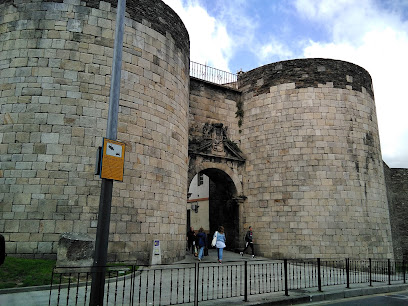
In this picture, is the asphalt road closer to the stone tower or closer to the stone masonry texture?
the stone masonry texture

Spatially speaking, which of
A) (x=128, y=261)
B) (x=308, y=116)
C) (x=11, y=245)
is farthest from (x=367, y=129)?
(x=11, y=245)

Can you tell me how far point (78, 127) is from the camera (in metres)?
10.1

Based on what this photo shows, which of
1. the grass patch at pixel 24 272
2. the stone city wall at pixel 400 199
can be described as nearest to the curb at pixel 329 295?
the grass patch at pixel 24 272

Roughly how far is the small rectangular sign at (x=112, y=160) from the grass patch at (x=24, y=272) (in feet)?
11.4

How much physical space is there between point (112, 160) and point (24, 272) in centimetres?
405

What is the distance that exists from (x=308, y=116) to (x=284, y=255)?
631 centimetres

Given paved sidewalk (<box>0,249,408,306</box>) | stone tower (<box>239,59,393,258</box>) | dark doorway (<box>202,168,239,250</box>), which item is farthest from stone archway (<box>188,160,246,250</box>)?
paved sidewalk (<box>0,249,408,306</box>)

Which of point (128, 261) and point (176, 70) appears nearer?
point (128, 261)

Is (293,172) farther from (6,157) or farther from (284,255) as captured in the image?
(6,157)

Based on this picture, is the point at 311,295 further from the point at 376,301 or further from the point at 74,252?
the point at 74,252

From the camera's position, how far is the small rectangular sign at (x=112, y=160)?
18.2 feet

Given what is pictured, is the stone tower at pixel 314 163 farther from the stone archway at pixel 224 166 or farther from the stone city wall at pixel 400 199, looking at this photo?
the stone city wall at pixel 400 199

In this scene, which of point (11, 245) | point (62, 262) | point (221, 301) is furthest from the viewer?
point (11, 245)

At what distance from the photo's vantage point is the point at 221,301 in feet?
21.3
